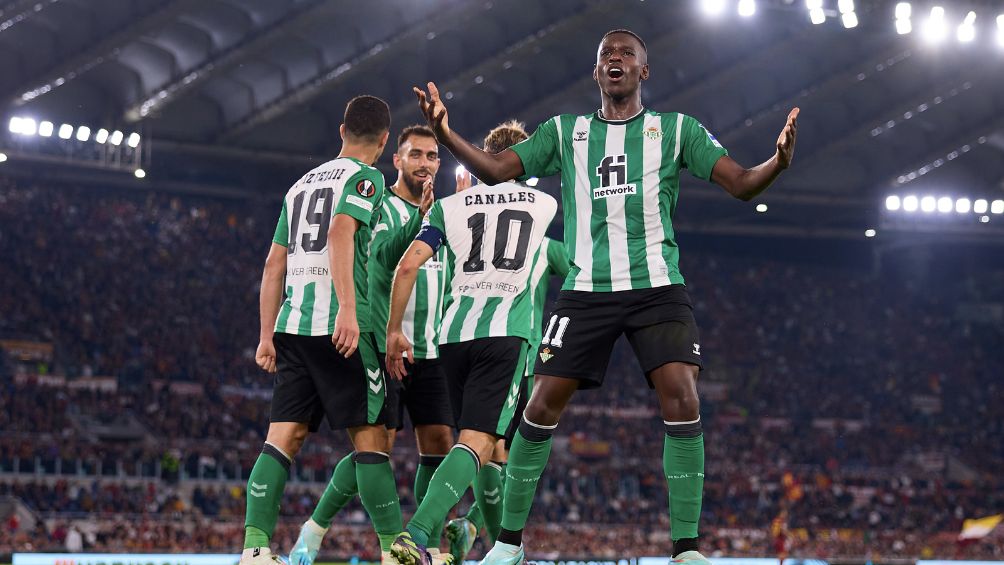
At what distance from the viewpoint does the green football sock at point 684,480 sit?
16.9 ft

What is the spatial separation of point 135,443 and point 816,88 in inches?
715

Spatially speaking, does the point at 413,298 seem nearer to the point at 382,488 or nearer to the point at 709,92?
the point at 382,488

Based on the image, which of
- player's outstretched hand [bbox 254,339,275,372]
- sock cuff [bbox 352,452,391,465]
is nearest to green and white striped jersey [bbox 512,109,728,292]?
sock cuff [bbox 352,452,391,465]

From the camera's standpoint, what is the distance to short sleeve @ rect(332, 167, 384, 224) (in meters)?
5.99

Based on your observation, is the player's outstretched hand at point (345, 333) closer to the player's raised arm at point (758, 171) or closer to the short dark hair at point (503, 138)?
the short dark hair at point (503, 138)

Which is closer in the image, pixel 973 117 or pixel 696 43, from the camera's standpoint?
pixel 696 43

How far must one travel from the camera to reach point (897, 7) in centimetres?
2473

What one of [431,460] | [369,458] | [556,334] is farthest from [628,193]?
[431,460]

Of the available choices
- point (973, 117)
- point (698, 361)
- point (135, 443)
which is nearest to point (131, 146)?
point (135, 443)

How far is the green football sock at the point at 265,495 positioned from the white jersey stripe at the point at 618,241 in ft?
A: 6.16

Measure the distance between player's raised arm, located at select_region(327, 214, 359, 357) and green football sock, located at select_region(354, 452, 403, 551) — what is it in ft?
1.94

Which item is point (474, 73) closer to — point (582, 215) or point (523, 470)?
point (582, 215)

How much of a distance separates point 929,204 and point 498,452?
98.3 feet

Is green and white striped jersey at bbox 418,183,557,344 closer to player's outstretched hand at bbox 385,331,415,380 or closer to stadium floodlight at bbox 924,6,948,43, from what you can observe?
player's outstretched hand at bbox 385,331,415,380
